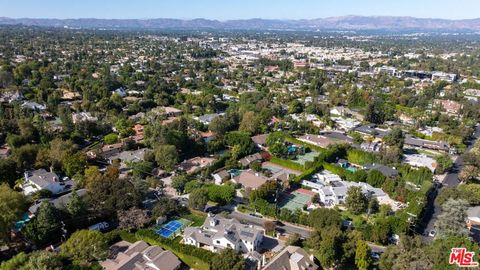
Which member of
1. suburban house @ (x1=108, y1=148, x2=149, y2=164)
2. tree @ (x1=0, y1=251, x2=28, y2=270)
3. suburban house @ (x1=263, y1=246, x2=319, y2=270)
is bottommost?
suburban house @ (x1=263, y1=246, x2=319, y2=270)

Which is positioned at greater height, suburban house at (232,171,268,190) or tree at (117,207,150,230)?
tree at (117,207,150,230)

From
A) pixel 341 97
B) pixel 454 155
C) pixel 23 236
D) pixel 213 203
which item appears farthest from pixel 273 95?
pixel 23 236

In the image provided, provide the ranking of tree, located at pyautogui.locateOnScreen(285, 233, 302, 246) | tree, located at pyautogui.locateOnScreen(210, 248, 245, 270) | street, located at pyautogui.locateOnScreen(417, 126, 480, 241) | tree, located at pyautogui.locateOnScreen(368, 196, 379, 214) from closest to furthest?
tree, located at pyautogui.locateOnScreen(210, 248, 245, 270) < tree, located at pyautogui.locateOnScreen(285, 233, 302, 246) < street, located at pyautogui.locateOnScreen(417, 126, 480, 241) < tree, located at pyautogui.locateOnScreen(368, 196, 379, 214)

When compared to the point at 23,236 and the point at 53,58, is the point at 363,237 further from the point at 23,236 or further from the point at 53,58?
the point at 53,58

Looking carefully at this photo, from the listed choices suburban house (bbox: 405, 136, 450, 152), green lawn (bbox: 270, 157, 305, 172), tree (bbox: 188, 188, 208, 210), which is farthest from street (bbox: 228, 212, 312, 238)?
suburban house (bbox: 405, 136, 450, 152)

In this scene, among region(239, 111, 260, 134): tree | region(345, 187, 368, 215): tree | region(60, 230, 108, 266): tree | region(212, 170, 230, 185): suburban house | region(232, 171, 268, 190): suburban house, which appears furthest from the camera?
region(239, 111, 260, 134): tree

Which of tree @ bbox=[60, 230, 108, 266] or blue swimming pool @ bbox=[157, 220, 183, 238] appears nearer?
tree @ bbox=[60, 230, 108, 266]

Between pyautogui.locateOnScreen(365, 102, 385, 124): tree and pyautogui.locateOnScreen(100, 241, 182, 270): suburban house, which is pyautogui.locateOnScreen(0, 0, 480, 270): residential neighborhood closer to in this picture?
pyautogui.locateOnScreen(100, 241, 182, 270): suburban house
